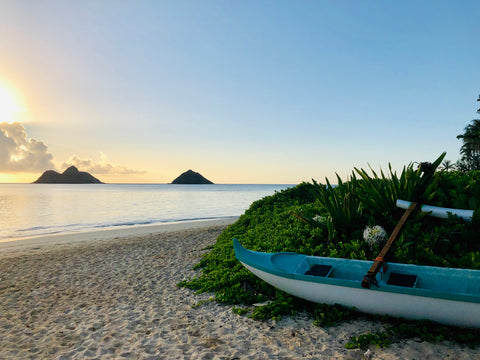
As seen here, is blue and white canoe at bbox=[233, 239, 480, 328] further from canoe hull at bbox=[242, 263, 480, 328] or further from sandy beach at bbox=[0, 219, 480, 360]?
sandy beach at bbox=[0, 219, 480, 360]

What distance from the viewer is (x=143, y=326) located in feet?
16.6

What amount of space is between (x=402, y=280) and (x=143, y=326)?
166 inches

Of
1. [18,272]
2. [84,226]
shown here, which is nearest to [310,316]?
[18,272]

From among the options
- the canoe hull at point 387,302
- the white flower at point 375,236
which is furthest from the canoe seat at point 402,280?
the white flower at point 375,236

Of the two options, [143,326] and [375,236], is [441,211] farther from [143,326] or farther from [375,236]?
[143,326]

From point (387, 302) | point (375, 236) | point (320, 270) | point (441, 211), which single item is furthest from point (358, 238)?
point (387, 302)

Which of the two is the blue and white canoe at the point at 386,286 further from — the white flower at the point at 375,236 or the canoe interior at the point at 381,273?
the white flower at the point at 375,236

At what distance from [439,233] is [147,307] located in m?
5.79

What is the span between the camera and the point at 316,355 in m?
3.88

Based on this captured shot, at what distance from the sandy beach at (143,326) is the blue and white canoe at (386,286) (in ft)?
1.20

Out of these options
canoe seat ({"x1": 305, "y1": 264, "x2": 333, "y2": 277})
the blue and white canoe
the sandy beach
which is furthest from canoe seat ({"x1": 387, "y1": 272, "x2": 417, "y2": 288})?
canoe seat ({"x1": 305, "y1": 264, "x2": 333, "y2": 277})

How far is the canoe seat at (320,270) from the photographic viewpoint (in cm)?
523

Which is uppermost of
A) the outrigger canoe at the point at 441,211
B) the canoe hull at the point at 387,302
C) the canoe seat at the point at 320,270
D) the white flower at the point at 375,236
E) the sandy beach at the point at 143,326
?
the outrigger canoe at the point at 441,211

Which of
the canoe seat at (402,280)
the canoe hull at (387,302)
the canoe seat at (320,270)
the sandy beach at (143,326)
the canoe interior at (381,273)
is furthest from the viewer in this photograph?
the canoe seat at (320,270)
